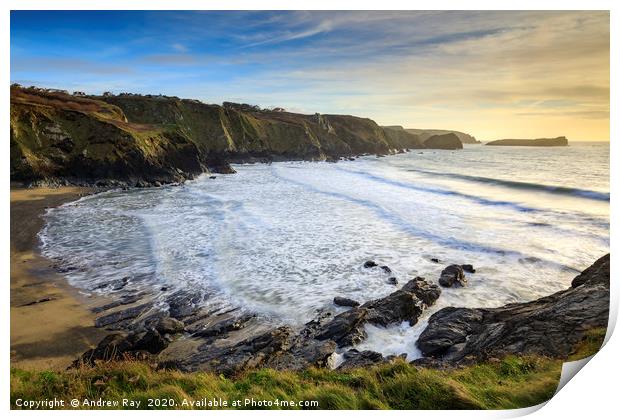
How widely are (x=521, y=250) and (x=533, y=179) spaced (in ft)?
74.1

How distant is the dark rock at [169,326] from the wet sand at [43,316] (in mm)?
1252

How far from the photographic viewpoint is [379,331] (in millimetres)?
8648

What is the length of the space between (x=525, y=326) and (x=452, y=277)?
13.2ft

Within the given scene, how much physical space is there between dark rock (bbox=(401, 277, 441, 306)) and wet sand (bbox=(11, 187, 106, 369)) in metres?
7.56

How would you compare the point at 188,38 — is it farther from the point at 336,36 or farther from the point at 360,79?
the point at 360,79

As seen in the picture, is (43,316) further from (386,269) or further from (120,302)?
(386,269)

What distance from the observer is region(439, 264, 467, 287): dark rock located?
36.6 feet

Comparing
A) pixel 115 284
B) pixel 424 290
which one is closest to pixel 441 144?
pixel 424 290

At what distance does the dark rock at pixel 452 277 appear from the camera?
36.6 feet

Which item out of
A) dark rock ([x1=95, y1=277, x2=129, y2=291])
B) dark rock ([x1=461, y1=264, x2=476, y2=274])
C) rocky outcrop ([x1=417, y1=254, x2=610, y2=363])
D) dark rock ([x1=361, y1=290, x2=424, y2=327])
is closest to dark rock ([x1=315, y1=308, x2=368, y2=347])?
dark rock ([x1=361, y1=290, x2=424, y2=327])

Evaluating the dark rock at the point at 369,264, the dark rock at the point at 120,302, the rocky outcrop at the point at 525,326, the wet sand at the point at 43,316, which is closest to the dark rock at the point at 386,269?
the dark rock at the point at 369,264

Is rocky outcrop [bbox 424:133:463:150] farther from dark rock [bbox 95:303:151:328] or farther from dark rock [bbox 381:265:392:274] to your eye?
dark rock [bbox 95:303:151:328]

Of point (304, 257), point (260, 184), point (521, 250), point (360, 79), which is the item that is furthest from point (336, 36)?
point (260, 184)

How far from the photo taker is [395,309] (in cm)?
925
